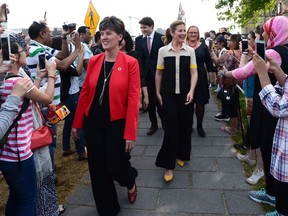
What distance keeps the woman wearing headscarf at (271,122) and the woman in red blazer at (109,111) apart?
1.22m

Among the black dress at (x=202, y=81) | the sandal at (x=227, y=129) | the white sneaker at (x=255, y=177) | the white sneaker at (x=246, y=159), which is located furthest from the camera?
the sandal at (x=227, y=129)

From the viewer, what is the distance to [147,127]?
6.26m

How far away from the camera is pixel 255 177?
3.60m

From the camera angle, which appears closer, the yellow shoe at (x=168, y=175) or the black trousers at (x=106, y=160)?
the black trousers at (x=106, y=160)

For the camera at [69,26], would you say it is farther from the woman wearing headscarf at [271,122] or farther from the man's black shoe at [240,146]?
the man's black shoe at [240,146]

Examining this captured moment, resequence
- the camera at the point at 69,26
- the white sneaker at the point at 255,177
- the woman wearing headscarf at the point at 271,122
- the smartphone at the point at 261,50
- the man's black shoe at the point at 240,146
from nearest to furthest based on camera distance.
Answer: the smartphone at the point at 261,50
the woman wearing headscarf at the point at 271,122
the white sneaker at the point at 255,177
the camera at the point at 69,26
the man's black shoe at the point at 240,146

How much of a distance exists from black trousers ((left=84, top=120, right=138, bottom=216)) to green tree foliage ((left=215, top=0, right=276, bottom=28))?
646 inches

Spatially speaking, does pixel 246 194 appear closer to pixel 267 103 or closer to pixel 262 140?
pixel 262 140

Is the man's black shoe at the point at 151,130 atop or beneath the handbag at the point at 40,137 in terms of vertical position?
beneath

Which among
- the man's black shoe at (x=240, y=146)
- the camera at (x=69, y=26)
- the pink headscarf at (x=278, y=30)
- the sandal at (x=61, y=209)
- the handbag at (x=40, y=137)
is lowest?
the sandal at (x=61, y=209)

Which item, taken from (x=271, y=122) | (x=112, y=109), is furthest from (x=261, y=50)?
(x=112, y=109)

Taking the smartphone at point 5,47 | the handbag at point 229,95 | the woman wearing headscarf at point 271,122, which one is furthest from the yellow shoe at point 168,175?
the smartphone at point 5,47

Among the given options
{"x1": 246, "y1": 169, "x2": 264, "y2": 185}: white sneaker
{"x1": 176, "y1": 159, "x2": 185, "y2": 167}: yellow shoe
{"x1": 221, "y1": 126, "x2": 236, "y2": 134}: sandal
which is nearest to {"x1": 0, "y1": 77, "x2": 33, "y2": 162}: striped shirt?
{"x1": 176, "y1": 159, "x2": 185, "y2": 167}: yellow shoe

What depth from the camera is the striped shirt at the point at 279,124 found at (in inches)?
85.1
